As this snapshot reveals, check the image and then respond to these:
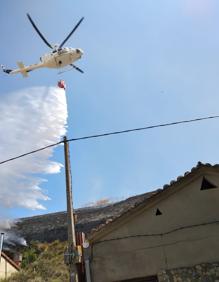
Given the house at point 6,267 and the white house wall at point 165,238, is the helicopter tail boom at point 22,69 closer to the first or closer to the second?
the house at point 6,267

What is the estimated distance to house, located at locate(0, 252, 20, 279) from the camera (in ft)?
114

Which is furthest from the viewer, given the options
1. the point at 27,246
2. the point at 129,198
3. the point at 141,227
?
the point at 129,198

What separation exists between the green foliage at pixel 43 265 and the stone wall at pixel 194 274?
2189 centimetres

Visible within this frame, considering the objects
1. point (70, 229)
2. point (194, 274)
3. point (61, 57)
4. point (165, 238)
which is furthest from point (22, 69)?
point (194, 274)

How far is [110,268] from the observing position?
13461mm

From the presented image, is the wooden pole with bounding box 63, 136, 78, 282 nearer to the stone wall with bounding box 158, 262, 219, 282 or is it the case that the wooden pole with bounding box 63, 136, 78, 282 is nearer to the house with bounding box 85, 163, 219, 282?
the house with bounding box 85, 163, 219, 282

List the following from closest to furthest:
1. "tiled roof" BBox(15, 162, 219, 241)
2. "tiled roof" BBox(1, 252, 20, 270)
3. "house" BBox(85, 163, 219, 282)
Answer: "house" BBox(85, 163, 219, 282)
"tiled roof" BBox(1, 252, 20, 270)
"tiled roof" BBox(15, 162, 219, 241)

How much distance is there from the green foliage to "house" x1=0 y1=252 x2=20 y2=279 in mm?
542

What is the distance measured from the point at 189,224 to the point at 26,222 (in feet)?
150

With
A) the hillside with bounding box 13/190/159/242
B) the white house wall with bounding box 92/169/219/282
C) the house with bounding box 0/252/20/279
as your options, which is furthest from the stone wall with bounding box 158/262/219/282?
the hillside with bounding box 13/190/159/242

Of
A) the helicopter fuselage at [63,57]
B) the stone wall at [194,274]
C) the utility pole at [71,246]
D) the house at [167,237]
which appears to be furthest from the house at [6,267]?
the stone wall at [194,274]

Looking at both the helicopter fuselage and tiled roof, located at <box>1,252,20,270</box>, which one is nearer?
tiled roof, located at <box>1,252,20,270</box>

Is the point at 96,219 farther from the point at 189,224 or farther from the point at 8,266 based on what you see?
the point at 189,224

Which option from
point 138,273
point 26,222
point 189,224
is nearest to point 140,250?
point 138,273
